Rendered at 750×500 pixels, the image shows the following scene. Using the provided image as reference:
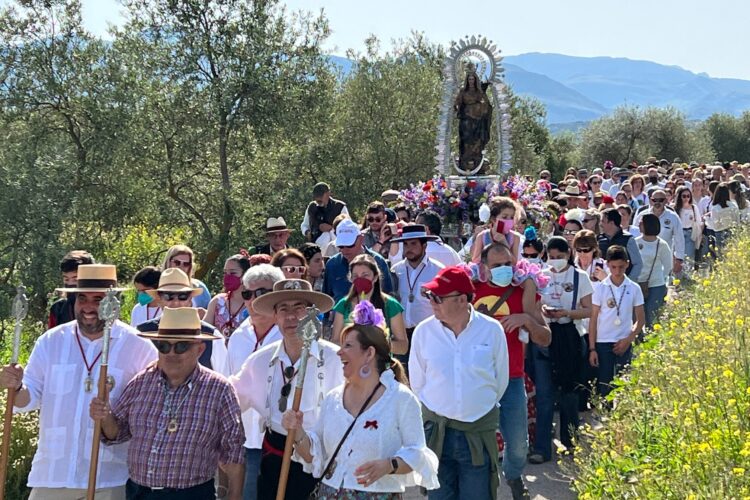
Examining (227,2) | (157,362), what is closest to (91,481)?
(157,362)

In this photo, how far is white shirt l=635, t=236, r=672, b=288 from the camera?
995 centimetres

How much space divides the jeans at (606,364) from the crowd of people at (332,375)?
18 millimetres

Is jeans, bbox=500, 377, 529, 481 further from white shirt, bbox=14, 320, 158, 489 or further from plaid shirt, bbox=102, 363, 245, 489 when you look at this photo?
white shirt, bbox=14, 320, 158, 489

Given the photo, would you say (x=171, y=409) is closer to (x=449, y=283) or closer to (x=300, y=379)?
(x=300, y=379)

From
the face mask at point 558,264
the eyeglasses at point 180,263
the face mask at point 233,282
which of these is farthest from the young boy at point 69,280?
the face mask at point 558,264

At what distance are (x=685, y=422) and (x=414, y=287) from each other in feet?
11.4

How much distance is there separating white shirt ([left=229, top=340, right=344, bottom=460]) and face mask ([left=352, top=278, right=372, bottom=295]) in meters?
1.40

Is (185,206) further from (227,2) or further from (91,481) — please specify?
(91,481)

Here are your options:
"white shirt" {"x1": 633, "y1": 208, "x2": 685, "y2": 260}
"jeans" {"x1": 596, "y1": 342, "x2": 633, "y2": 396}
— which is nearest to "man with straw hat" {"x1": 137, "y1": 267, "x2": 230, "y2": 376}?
"jeans" {"x1": 596, "y1": 342, "x2": 633, "y2": 396}

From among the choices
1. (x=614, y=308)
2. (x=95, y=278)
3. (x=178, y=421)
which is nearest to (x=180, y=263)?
(x=95, y=278)

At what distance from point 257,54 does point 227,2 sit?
125 centimetres

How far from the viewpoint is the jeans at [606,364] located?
805 centimetres

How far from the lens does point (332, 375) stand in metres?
4.91

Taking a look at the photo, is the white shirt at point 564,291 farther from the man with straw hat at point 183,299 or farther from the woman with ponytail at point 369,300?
the man with straw hat at point 183,299
